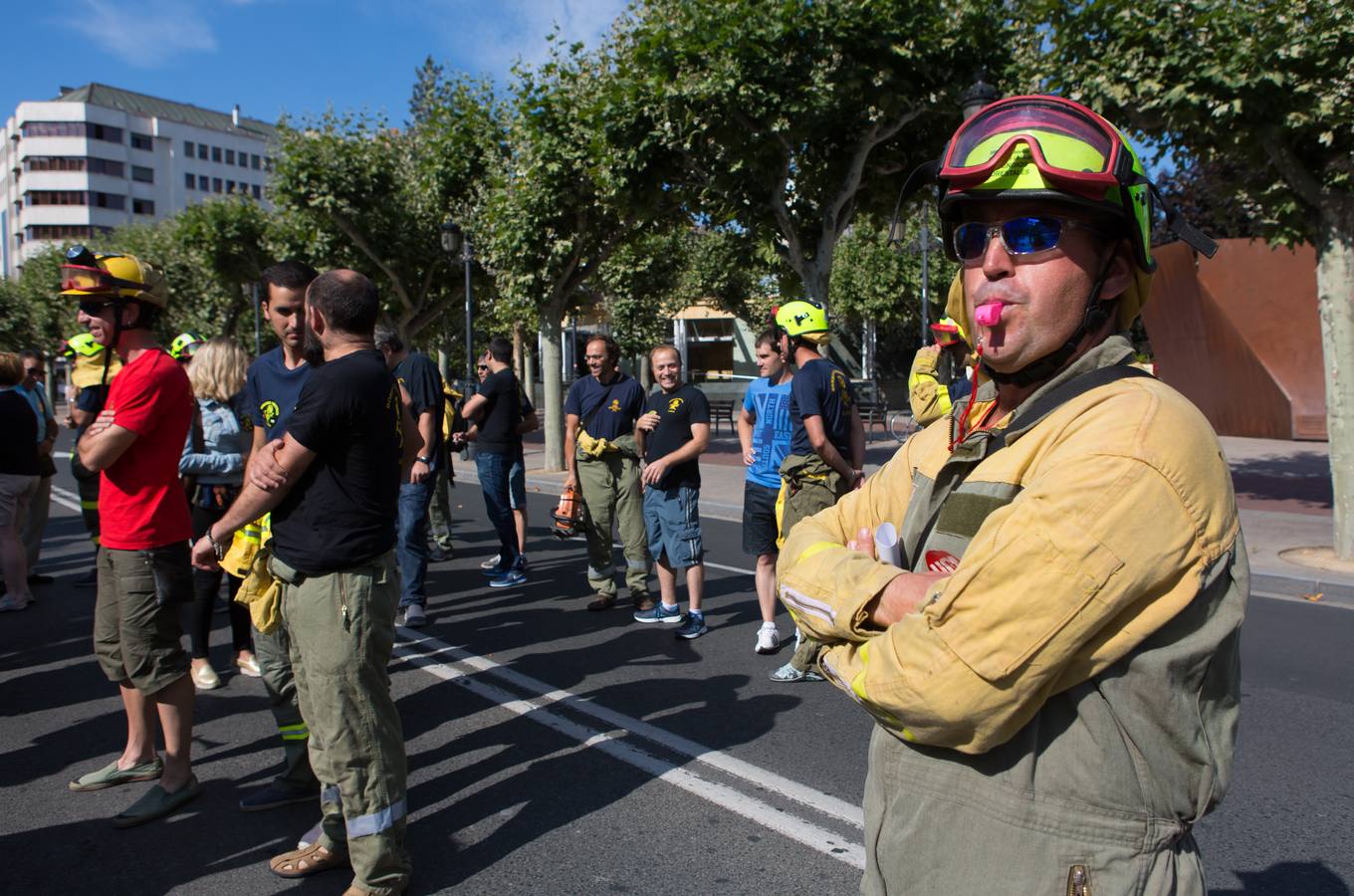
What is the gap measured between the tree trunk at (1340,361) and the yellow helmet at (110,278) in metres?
8.77

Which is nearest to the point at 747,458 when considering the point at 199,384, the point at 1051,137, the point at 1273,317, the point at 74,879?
the point at 199,384

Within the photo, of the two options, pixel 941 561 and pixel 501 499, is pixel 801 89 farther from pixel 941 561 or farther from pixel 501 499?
pixel 941 561

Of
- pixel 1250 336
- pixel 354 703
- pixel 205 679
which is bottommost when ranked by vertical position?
pixel 205 679

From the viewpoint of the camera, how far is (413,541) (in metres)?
6.79

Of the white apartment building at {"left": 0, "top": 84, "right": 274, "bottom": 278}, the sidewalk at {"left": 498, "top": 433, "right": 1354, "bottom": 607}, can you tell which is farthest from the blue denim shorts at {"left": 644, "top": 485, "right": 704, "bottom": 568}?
the white apartment building at {"left": 0, "top": 84, "right": 274, "bottom": 278}

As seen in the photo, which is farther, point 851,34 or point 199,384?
point 851,34

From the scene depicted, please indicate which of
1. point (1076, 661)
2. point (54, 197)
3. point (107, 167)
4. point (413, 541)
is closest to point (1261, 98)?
point (413, 541)

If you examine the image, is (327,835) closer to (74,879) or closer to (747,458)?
(74,879)

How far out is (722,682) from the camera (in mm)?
5352

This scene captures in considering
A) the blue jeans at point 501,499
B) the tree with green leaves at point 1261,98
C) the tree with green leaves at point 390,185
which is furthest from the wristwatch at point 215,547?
the tree with green leaves at point 390,185

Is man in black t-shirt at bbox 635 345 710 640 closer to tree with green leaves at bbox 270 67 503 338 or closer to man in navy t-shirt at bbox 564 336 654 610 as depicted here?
man in navy t-shirt at bbox 564 336 654 610

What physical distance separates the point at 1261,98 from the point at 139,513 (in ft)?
27.2

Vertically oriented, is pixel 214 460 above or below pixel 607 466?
above

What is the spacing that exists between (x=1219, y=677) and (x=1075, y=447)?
1.29 ft
